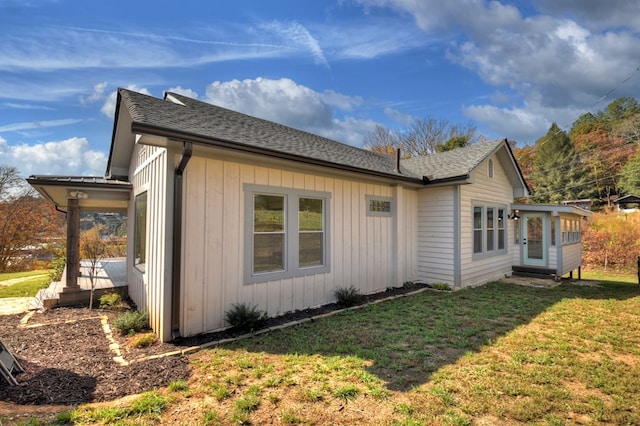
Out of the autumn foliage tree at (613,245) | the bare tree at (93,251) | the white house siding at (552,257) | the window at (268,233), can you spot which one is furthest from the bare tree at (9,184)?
the autumn foliage tree at (613,245)

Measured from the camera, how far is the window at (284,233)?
17.3ft

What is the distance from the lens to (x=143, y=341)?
428 cm

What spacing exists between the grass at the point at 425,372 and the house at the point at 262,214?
106 cm

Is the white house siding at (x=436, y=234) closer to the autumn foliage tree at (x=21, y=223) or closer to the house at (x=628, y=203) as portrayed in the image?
the autumn foliage tree at (x=21, y=223)

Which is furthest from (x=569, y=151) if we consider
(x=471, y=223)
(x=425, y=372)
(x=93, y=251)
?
(x=93, y=251)

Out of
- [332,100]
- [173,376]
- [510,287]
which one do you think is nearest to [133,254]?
[173,376]

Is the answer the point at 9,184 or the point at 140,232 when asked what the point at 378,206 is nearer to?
the point at 140,232

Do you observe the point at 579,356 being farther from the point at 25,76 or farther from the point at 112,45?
the point at 25,76

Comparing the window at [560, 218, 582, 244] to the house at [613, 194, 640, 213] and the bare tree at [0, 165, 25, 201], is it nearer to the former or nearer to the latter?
the house at [613, 194, 640, 213]

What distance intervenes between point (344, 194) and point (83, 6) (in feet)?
23.0

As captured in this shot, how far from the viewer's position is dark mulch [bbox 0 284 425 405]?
3018mm

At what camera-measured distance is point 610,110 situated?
130ft

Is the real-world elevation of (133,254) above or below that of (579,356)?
above

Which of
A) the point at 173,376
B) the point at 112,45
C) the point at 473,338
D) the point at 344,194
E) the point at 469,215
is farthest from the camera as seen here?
the point at 469,215
